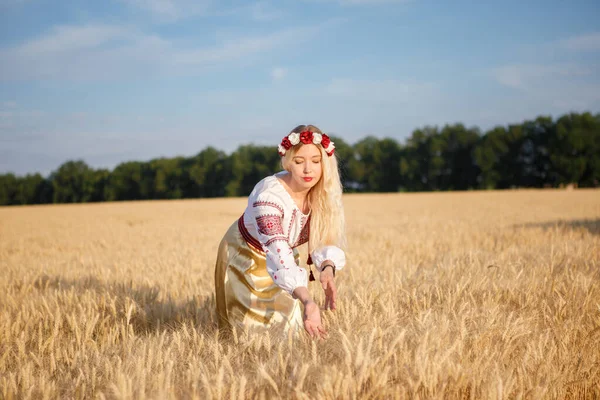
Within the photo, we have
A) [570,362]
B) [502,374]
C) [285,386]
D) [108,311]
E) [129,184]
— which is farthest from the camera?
[129,184]

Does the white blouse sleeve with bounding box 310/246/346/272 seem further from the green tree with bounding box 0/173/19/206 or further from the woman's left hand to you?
the green tree with bounding box 0/173/19/206

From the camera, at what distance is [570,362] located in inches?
94.2

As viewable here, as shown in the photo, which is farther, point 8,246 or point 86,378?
point 8,246

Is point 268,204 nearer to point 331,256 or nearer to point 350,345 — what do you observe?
point 331,256

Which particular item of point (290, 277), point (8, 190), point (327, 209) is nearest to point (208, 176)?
point (8, 190)

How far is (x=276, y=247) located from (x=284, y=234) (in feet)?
0.96

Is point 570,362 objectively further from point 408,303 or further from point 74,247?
point 74,247

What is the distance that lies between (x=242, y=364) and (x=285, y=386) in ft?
1.19

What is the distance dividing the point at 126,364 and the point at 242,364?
56 centimetres

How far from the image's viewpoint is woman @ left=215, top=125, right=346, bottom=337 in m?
2.71

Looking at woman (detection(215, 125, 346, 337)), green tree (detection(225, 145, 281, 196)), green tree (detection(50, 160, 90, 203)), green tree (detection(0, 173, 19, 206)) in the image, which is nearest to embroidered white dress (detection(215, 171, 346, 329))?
woman (detection(215, 125, 346, 337))

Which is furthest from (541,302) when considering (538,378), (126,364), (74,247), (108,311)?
(74,247)

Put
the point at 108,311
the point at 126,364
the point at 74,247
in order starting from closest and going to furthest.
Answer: the point at 126,364 → the point at 108,311 → the point at 74,247

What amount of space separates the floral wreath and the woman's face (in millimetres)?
45
